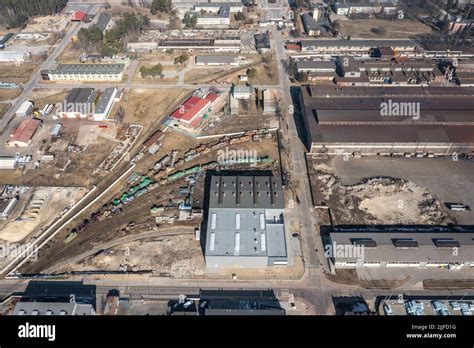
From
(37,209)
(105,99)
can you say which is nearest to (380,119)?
(105,99)

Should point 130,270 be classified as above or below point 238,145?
below

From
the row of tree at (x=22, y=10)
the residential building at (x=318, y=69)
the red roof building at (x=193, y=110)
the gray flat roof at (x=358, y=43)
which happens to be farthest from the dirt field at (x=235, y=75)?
the row of tree at (x=22, y=10)

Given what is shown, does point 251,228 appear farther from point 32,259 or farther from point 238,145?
point 32,259

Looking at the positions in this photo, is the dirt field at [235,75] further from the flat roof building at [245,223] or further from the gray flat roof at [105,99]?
the flat roof building at [245,223]

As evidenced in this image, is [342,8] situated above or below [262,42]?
above

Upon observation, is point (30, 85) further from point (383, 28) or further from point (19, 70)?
point (383, 28)

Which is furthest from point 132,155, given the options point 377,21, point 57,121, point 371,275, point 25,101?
point 377,21
